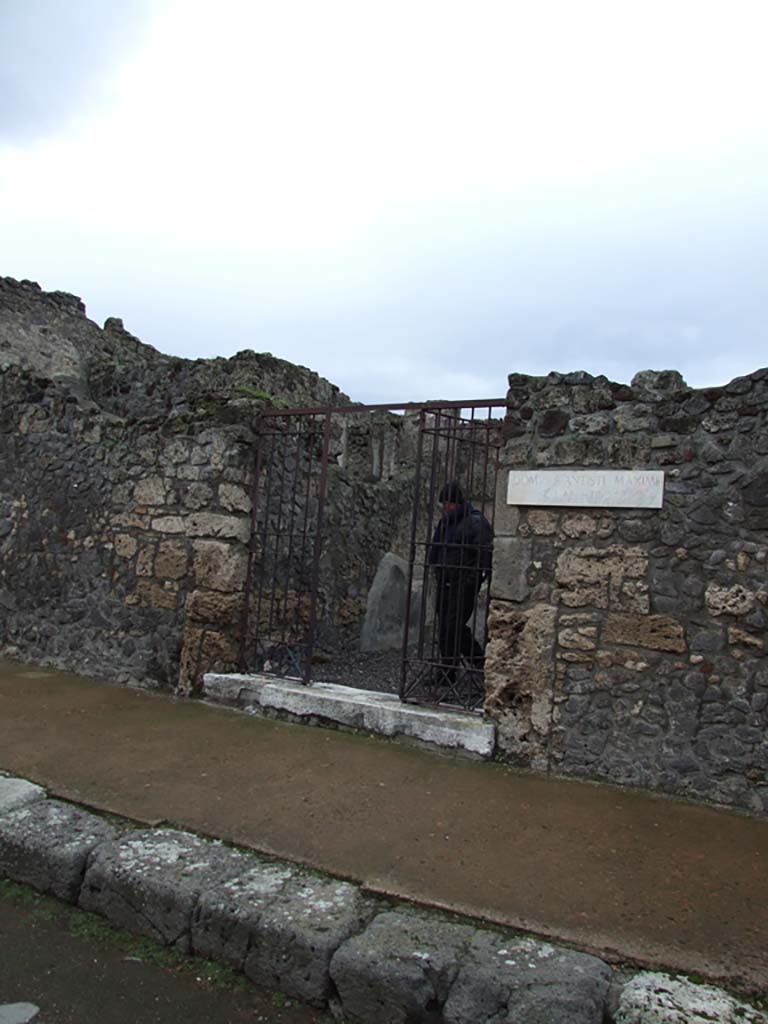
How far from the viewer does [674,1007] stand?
7.14 ft

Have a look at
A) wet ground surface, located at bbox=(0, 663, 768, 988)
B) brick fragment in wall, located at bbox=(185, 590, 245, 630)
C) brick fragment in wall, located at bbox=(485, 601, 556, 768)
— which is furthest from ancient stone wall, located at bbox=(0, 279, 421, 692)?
brick fragment in wall, located at bbox=(485, 601, 556, 768)

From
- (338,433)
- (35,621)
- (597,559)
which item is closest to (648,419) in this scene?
(597,559)

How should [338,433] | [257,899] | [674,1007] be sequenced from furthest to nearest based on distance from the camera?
[338,433], [257,899], [674,1007]

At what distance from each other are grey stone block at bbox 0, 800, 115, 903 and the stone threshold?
1837 mm

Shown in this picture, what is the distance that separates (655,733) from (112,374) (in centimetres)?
999

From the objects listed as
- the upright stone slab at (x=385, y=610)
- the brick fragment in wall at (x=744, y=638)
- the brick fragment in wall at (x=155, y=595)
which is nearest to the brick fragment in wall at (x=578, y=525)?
the brick fragment in wall at (x=744, y=638)

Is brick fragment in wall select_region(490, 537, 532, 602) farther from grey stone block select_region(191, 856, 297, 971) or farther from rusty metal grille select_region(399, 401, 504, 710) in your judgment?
grey stone block select_region(191, 856, 297, 971)

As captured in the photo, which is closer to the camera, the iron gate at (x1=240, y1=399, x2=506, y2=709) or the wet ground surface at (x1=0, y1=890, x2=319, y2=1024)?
the wet ground surface at (x1=0, y1=890, x2=319, y2=1024)

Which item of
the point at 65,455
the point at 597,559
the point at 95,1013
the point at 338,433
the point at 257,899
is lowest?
the point at 95,1013

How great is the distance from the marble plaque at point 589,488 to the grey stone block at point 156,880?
2463 mm

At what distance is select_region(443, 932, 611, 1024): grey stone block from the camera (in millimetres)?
2172

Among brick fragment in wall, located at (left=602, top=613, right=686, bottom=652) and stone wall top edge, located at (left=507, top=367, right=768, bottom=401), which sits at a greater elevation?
stone wall top edge, located at (left=507, top=367, right=768, bottom=401)

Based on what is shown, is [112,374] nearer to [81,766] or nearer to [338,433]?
[338,433]

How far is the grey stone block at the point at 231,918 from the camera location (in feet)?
8.48
